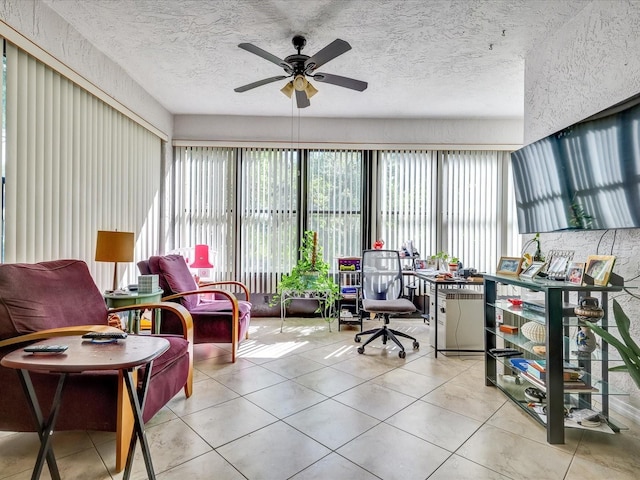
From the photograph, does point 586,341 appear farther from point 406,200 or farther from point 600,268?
point 406,200

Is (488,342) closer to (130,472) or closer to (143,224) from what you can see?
(130,472)

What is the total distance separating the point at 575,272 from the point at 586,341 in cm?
42

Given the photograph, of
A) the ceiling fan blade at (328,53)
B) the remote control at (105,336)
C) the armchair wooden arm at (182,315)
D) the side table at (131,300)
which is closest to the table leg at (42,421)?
the remote control at (105,336)

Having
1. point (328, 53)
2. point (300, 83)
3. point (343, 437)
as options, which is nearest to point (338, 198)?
point (300, 83)

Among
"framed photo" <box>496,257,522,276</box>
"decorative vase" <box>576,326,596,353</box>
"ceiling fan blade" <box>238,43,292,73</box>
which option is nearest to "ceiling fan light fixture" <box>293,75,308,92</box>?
"ceiling fan blade" <box>238,43,292,73</box>

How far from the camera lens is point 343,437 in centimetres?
182

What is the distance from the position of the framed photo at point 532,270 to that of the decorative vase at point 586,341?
1.37 ft

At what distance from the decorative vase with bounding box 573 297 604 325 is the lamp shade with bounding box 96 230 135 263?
3264 millimetres

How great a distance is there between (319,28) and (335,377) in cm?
286

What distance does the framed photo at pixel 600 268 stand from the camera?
6.02 ft

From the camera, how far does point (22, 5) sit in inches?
86.0

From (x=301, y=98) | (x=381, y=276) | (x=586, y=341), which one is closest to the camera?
(x=586, y=341)

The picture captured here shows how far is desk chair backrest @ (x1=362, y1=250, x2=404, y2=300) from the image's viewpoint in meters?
3.62

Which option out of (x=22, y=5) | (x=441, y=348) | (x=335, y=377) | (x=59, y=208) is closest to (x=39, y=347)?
(x=59, y=208)
